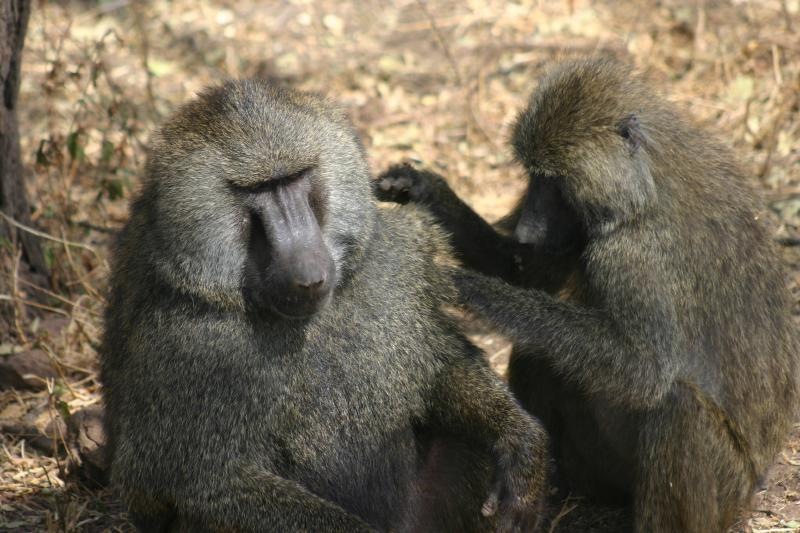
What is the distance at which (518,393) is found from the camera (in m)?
4.27

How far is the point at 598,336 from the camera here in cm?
373

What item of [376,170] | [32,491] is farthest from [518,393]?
[376,170]

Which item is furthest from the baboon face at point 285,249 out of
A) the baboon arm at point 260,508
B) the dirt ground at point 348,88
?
the dirt ground at point 348,88

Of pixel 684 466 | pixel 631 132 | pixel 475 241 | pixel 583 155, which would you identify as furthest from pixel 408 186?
pixel 684 466

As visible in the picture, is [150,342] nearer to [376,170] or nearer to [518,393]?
[518,393]

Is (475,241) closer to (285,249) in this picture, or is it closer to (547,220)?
(547,220)

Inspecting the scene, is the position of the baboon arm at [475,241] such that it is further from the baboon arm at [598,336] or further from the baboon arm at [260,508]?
the baboon arm at [260,508]

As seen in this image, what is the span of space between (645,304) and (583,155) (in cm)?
56

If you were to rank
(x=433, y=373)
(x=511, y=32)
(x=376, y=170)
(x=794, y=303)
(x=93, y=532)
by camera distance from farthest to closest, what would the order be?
1. (x=511, y=32)
2. (x=376, y=170)
3. (x=794, y=303)
4. (x=93, y=532)
5. (x=433, y=373)

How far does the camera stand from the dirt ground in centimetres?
521

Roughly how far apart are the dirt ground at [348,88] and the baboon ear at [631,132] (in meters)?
1.30

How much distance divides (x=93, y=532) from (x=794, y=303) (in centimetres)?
329

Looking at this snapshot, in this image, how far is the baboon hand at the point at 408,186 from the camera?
4.26 metres

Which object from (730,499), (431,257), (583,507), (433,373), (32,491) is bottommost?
(32,491)
